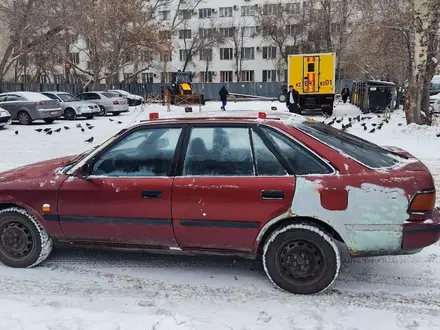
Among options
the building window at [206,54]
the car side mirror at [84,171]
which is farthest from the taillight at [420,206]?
the building window at [206,54]

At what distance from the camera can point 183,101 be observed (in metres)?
33.6

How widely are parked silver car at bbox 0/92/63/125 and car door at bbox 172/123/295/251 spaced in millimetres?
16745

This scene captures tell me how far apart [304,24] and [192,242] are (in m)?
53.5

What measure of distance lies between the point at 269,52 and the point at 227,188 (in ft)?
197

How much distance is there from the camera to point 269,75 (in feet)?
205

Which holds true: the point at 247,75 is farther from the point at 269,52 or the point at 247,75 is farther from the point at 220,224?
the point at 220,224

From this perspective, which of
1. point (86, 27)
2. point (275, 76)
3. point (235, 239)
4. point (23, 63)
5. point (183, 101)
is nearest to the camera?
point (235, 239)

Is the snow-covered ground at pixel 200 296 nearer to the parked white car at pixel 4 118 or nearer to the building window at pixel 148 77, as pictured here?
the parked white car at pixel 4 118

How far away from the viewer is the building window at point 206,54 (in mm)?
61938

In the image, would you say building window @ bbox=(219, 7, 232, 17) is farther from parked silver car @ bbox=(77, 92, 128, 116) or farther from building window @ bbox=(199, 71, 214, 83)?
parked silver car @ bbox=(77, 92, 128, 116)

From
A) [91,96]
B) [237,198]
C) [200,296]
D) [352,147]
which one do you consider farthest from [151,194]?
[91,96]

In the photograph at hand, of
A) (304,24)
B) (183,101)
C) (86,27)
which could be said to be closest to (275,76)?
(304,24)

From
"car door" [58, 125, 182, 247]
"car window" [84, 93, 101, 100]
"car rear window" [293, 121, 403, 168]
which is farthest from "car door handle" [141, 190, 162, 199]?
"car window" [84, 93, 101, 100]

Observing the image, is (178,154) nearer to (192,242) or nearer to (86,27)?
(192,242)
